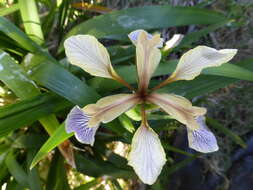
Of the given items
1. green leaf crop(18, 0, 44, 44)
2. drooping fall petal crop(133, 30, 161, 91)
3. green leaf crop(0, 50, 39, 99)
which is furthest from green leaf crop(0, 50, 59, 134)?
drooping fall petal crop(133, 30, 161, 91)

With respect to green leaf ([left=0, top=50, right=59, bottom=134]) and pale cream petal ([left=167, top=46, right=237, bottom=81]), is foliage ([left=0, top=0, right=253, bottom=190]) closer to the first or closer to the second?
green leaf ([left=0, top=50, right=59, bottom=134])

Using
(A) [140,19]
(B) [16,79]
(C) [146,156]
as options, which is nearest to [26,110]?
(B) [16,79]

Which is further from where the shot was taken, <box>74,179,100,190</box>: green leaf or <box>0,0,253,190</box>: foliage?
<box>74,179,100,190</box>: green leaf

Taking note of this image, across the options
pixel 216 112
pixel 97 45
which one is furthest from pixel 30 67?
pixel 216 112

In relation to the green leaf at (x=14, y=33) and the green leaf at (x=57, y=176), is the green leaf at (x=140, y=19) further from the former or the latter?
the green leaf at (x=57, y=176)

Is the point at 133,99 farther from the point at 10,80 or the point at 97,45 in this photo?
the point at 10,80

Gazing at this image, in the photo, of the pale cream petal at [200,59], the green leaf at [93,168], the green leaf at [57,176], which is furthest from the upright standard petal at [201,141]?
the green leaf at [57,176]
